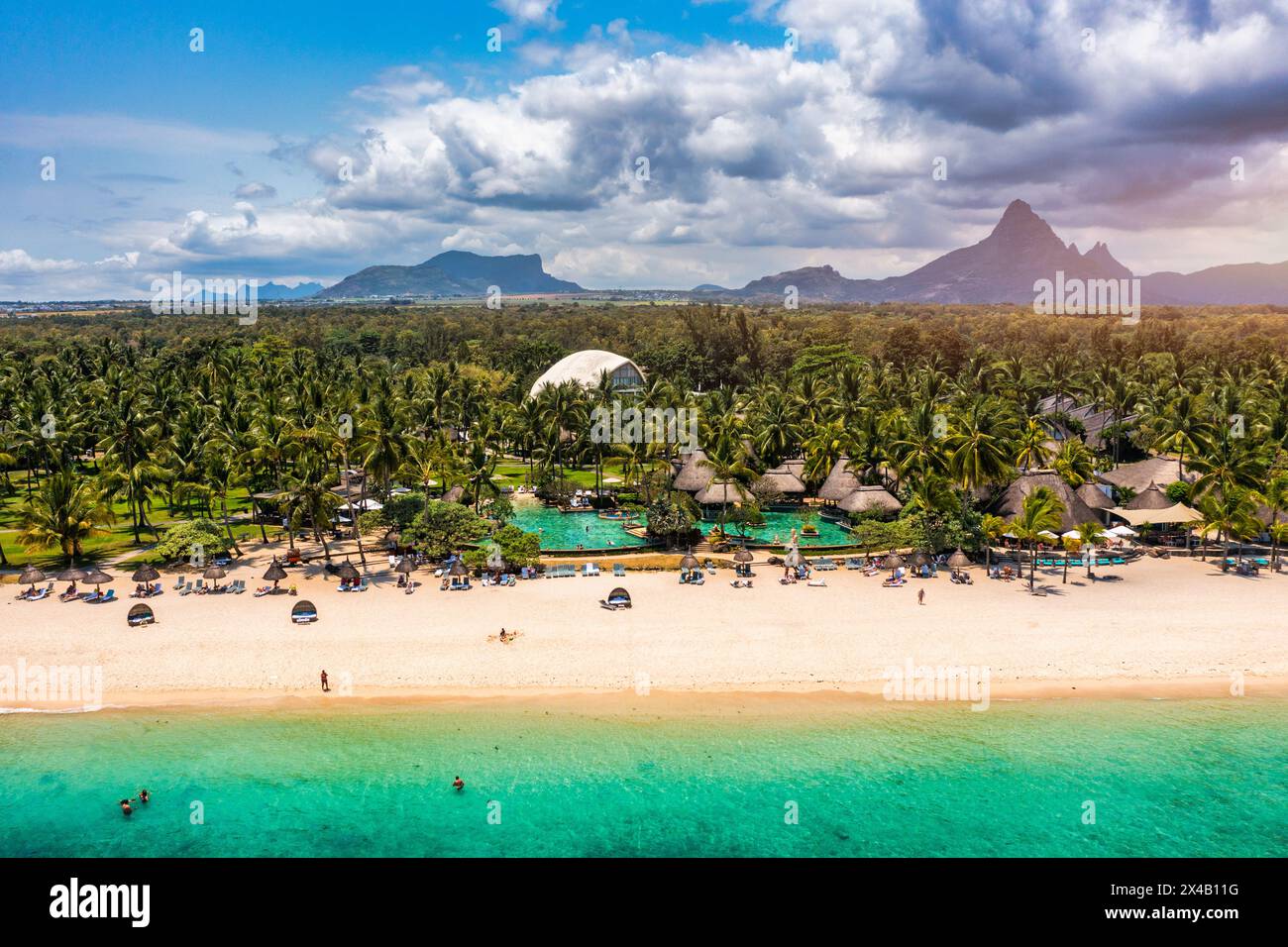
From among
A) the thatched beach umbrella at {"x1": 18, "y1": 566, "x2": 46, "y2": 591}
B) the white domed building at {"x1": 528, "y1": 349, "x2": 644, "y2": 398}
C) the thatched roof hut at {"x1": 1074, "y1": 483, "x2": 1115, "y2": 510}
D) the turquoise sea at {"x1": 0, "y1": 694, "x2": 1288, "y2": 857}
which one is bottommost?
the turquoise sea at {"x1": 0, "y1": 694, "x2": 1288, "y2": 857}

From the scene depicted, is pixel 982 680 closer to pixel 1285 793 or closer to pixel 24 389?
pixel 1285 793

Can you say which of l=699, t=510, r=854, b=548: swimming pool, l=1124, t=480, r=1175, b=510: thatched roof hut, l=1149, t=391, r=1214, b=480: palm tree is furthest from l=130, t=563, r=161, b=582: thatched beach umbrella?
l=1149, t=391, r=1214, b=480: palm tree

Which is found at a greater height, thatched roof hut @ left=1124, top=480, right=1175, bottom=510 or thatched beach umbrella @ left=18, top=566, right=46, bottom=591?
thatched roof hut @ left=1124, top=480, right=1175, bottom=510

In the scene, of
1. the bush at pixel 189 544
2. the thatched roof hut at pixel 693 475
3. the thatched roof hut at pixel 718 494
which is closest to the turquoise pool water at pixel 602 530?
the thatched roof hut at pixel 718 494

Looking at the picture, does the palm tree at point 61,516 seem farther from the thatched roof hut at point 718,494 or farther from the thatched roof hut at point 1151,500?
the thatched roof hut at point 1151,500

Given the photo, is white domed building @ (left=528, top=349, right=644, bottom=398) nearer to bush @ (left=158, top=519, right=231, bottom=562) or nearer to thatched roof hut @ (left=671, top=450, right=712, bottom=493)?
thatched roof hut @ (left=671, top=450, right=712, bottom=493)

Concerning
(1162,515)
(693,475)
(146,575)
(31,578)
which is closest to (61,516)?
(31,578)

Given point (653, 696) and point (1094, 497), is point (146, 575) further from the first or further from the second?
point (1094, 497)
